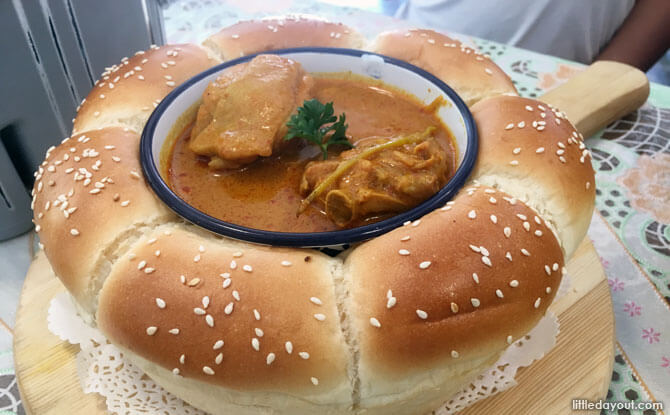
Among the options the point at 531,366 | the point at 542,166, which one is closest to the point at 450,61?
the point at 542,166

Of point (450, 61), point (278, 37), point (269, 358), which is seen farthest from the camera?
point (278, 37)

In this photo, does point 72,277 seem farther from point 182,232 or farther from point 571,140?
point 571,140

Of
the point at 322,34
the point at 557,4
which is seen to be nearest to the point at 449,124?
the point at 322,34

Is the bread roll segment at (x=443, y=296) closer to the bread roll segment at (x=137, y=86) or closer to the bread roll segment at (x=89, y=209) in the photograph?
the bread roll segment at (x=89, y=209)

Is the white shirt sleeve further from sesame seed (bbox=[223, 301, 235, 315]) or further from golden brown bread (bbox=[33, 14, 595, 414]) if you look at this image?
sesame seed (bbox=[223, 301, 235, 315])

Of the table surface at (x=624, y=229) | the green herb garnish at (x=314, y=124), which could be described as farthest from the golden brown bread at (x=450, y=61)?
the table surface at (x=624, y=229)

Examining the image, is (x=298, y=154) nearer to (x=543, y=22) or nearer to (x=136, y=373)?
(x=136, y=373)

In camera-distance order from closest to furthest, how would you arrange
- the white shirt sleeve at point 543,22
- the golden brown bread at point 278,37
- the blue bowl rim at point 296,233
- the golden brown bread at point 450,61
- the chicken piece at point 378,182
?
1. the blue bowl rim at point 296,233
2. the chicken piece at point 378,182
3. the golden brown bread at point 450,61
4. the golden brown bread at point 278,37
5. the white shirt sleeve at point 543,22
